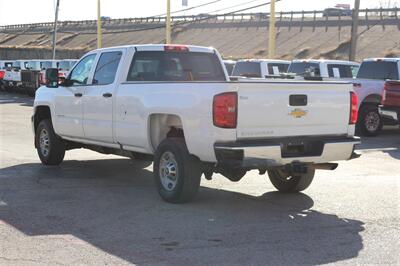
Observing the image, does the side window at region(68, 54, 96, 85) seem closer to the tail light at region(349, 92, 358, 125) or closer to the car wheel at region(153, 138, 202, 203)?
the car wheel at region(153, 138, 202, 203)

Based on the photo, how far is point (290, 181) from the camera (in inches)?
334

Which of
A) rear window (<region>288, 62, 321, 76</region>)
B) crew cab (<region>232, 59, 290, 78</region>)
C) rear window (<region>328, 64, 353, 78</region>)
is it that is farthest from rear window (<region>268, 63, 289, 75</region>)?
rear window (<region>328, 64, 353, 78</region>)

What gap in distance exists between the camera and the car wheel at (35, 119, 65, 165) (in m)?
10.5

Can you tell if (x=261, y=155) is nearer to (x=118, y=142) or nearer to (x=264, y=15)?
(x=118, y=142)

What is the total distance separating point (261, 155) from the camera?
691 centimetres

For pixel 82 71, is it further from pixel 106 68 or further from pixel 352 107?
pixel 352 107

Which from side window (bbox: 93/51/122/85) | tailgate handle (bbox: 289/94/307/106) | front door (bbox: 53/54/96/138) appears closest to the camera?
tailgate handle (bbox: 289/94/307/106)

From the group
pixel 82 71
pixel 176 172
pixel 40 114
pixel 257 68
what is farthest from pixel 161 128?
pixel 257 68

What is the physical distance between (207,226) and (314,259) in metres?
1.42

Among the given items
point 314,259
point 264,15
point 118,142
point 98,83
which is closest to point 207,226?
point 314,259

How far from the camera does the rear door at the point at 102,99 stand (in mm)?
8758

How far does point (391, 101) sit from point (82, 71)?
8.27m

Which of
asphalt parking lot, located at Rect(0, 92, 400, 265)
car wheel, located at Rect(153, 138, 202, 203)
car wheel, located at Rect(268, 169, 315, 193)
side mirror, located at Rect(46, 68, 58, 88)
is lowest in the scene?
asphalt parking lot, located at Rect(0, 92, 400, 265)

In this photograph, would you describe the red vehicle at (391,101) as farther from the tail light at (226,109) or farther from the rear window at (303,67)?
the tail light at (226,109)
